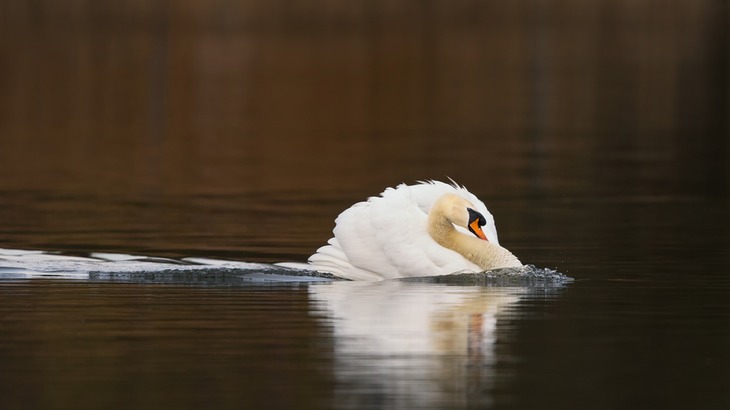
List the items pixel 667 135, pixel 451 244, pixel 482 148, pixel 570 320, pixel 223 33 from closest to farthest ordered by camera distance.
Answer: pixel 570 320
pixel 451 244
pixel 482 148
pixel 667 135
pixel 223 33

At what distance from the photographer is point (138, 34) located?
88812 millimetres

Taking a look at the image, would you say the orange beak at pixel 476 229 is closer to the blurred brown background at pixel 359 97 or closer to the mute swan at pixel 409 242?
the mute swan at pixel 409 242

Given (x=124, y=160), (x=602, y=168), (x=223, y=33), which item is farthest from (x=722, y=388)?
(x=223, y=33)

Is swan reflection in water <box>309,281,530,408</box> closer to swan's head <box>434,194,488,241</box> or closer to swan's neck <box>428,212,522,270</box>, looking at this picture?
swan's neck <box>428,212,522,270</box>

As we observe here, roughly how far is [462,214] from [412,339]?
391 cm

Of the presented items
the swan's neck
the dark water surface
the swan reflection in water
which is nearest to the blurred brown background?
the dark water surface

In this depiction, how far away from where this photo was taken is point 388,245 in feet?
54.1

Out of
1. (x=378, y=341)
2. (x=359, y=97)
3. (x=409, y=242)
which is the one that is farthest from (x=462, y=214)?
(x=359, y=97)

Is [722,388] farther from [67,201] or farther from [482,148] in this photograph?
[482,148]

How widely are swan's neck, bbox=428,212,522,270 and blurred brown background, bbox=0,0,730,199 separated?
32.4ft

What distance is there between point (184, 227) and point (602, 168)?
11.2 metres

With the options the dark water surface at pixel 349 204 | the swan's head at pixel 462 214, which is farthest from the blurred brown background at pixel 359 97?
the swan's head at pixel 462 214

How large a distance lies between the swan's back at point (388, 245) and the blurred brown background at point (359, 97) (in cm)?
983

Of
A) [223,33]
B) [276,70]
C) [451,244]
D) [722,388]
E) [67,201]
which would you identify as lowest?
[722,388]
